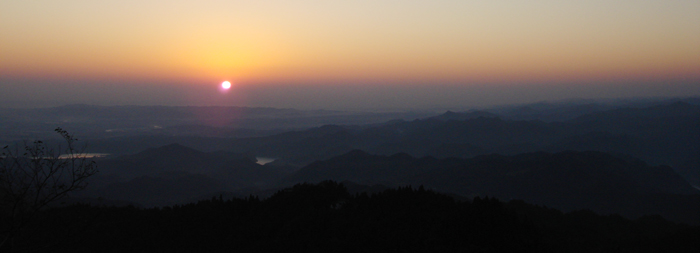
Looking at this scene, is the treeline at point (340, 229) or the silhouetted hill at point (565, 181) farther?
the silhouetted hill at point (565, 181)

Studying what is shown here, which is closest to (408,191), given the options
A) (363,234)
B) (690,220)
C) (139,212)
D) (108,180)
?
(363,234)

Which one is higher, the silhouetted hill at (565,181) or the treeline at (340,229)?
the treeline at (340,229)

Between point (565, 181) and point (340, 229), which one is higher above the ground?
point (340, 229)

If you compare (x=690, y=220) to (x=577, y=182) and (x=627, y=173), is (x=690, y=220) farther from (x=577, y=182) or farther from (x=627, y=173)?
(x=627, y=173)

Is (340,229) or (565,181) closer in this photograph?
(340,229)
